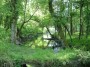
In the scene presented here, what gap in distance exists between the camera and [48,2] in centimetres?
1605

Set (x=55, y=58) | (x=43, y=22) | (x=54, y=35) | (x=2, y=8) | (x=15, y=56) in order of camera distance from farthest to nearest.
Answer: (x=54, y=35), (x=43, y=22), (x=2, y=8), (x=55, y=58), (x=15, y=56)


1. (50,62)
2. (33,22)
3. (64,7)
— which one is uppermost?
(64,7)

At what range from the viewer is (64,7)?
622 inches

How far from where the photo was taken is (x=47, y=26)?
16.4 meters

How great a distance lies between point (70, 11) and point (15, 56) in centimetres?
719

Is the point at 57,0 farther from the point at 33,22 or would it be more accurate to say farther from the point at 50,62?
the point at 50,62

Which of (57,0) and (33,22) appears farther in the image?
(33,22)

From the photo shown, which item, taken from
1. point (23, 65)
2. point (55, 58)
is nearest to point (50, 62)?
point (55, 58)

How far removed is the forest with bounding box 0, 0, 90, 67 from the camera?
36.9ft

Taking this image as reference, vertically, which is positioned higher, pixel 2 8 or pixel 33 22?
pixel 2 8

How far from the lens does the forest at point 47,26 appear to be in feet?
36.9

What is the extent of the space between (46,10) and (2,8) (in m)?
3.69

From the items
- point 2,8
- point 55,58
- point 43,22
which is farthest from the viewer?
point 43,22

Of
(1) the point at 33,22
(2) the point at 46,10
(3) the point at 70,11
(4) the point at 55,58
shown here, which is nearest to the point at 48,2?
(2) the point at 46,10
